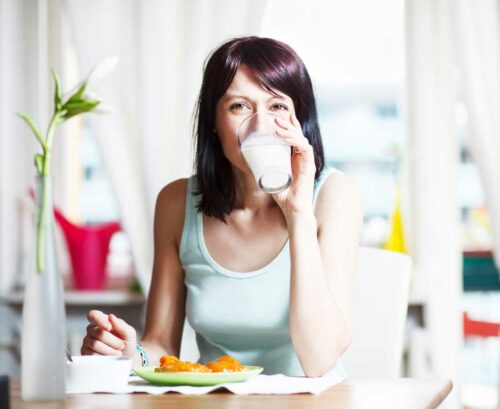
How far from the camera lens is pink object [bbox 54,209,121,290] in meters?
3.23

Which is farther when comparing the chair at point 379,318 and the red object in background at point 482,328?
the red object in background at point 482,328

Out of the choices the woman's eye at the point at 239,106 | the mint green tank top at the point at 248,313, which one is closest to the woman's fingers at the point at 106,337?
the mint green tank top at the point at 248,313

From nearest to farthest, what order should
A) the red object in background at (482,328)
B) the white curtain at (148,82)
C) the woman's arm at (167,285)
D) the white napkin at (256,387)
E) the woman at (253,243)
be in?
the white napkin at (256,387) → the woman at (253,243) → the woman's arm at (167,285) → the white curtain at (148,82) → the red object in background at (482,328)

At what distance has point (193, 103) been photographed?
10.4ft

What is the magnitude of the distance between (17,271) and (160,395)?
2.20m

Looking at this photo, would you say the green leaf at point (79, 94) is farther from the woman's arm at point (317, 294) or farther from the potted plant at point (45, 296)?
the woman's arm at point (317, 294)

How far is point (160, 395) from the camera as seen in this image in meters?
1.21

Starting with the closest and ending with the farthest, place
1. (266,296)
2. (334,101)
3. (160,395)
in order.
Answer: (160,395) → (266,296) → (334,101)

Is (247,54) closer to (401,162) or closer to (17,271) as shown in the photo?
(401,162)

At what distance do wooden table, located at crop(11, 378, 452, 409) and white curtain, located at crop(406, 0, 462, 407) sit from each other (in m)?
1.81

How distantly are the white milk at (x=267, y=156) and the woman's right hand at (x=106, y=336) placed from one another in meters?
0.33

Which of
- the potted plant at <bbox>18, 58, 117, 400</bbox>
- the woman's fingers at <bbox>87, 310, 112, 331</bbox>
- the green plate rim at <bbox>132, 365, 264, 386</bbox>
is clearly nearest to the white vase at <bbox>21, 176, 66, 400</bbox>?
the potted plant at <bbox>18, 58, 117, 400</bbox>

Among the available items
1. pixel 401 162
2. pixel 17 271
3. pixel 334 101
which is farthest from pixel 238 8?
pixel 334 101

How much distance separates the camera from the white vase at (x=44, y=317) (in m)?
1.06
